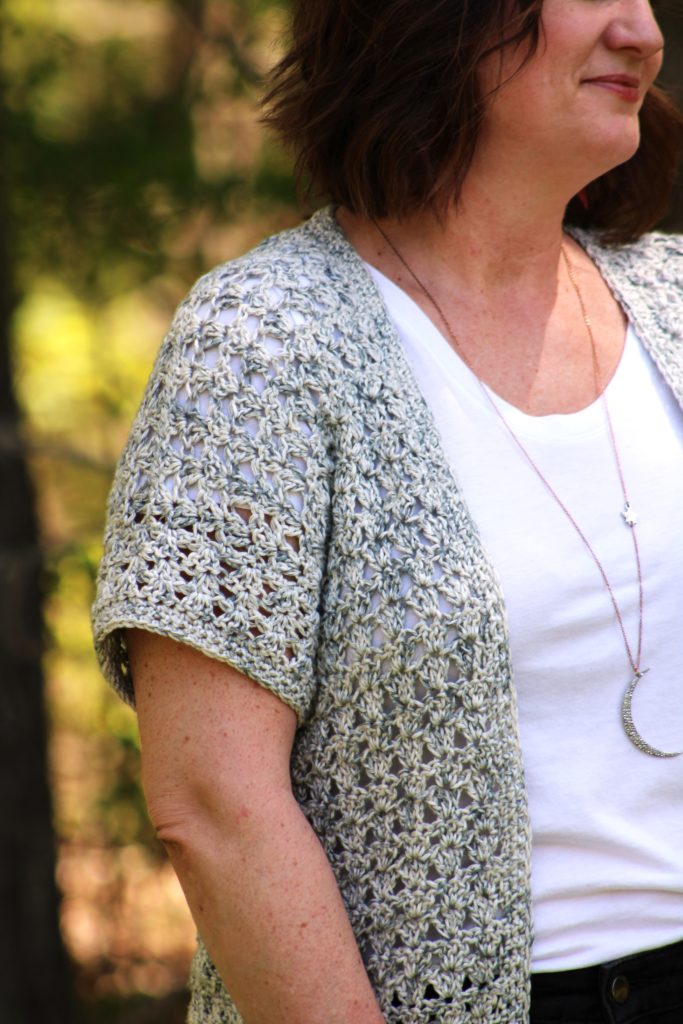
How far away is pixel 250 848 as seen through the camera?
137 centimetres

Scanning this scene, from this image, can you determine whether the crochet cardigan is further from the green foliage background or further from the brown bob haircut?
the green foliage background

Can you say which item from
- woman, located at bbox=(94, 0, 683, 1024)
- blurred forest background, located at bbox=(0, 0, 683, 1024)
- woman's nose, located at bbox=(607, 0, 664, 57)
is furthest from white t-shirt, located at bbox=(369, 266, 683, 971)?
blurred forest background, located at bbox=(0, 0, 683, 1024)

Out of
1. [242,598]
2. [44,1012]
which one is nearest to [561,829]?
[242,598]

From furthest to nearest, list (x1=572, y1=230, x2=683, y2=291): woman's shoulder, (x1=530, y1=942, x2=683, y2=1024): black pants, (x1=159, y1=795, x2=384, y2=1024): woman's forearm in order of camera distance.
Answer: (x1=572, y1=230, x2=683, y2=291): woman's shoulder → (x1=530, y1=942, x2=683, y2=1024): black pants → (x1=159, y1=795, x2=384, y2=1024): woman's forearm

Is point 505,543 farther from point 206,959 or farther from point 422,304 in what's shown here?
point 206,959

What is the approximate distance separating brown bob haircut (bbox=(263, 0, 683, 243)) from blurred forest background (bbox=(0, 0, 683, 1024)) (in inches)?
39.9

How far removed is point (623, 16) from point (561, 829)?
41.8 inches

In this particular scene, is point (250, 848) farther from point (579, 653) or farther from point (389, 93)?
point (389, 93)

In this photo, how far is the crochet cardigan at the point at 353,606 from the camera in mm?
1396

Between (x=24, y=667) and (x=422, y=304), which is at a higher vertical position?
(x=24, y=667)

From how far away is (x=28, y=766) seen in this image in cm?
335

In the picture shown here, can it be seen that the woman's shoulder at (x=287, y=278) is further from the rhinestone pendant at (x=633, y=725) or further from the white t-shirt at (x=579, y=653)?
the rhinestone pendant at (x=633, y=725)

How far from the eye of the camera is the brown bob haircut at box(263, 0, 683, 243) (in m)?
1.55

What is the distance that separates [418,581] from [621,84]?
73 cm
